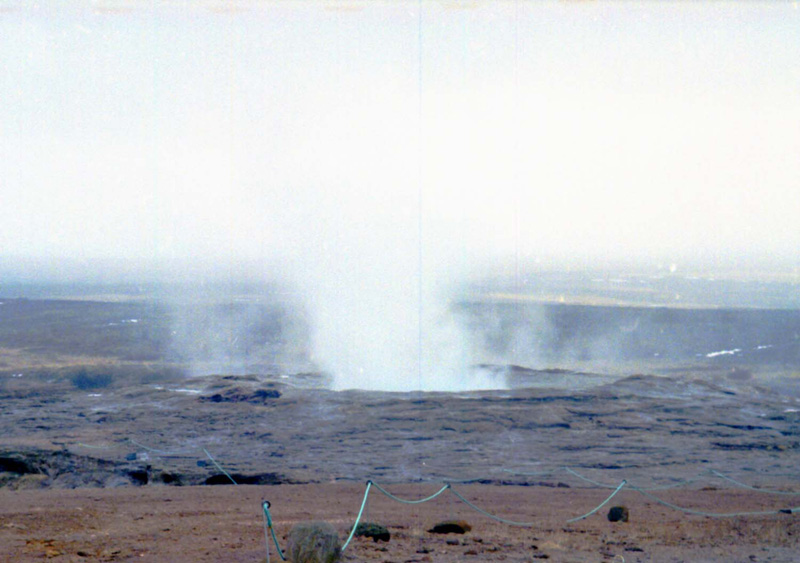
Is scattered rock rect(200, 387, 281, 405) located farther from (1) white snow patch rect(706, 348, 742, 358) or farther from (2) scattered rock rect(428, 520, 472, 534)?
(1) white snow patch rect(706, 348, 742, 358)

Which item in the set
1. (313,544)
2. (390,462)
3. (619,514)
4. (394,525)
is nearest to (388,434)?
(390,462)

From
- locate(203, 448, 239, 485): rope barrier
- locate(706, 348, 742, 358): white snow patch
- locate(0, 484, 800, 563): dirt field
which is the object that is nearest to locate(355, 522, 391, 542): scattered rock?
locate(0, 484, 800, 563): dirt field

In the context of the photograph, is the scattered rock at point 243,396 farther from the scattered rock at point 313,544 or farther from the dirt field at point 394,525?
the scattered rock at point 313,544

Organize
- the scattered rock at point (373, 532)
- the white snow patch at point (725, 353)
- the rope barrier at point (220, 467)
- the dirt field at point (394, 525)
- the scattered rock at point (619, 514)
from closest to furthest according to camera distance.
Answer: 1. the dirt field at point (394, 525)
2. the scattered rock at point (373, 532)
3. the scattered rock at point (619, 514)
4. the rope barrier at point (220, 467)
5. the white snow patch at point (725, 353)

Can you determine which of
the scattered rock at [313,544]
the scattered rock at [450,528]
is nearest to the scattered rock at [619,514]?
the scattered rock at [450,528]

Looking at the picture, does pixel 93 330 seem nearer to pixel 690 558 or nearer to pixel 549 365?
pixel 549 365

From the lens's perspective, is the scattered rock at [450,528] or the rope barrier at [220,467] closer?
the scattered rock at [450,528]
